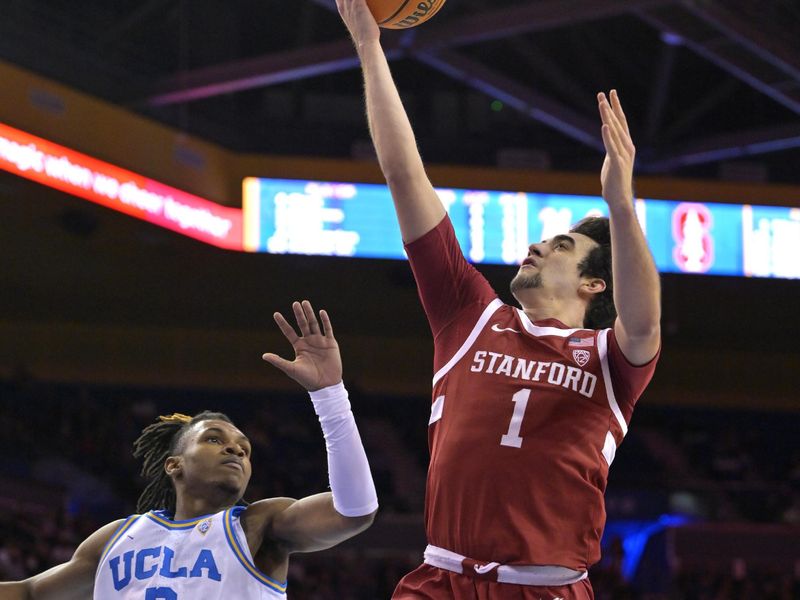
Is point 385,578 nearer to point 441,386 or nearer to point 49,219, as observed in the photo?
point 49,219

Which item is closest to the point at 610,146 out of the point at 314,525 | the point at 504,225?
the point at 314,525

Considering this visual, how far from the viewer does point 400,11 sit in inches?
153

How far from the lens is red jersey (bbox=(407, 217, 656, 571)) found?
10.5ft

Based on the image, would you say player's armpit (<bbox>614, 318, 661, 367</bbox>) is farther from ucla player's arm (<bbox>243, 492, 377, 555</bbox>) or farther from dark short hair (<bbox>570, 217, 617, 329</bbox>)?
ucla player's arm (<bbox>243, 492, 377, 555</bbox>)

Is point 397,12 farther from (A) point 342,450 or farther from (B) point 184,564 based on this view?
(B) point 184,564

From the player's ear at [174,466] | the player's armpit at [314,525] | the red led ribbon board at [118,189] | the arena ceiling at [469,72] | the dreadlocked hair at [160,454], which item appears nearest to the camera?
the player's armpit at [314,525]

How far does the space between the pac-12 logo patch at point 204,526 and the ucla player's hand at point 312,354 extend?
2.36 ft

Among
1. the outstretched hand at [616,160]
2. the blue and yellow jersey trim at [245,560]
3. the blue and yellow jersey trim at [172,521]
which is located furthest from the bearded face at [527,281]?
the blue and yellow jersey trim at [172,521]

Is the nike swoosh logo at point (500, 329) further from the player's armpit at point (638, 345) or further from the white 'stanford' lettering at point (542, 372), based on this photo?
the player's armpit at point (638, 345)

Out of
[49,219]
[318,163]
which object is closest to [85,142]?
[49,219]

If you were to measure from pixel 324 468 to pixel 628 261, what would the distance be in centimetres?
1300

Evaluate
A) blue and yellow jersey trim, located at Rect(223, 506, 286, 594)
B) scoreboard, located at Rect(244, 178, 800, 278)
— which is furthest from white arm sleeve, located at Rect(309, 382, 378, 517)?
scoreboard, located at Rect(244, 178, 800, 278)

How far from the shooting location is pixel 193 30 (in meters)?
14.9

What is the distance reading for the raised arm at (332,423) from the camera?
11.8 feet
